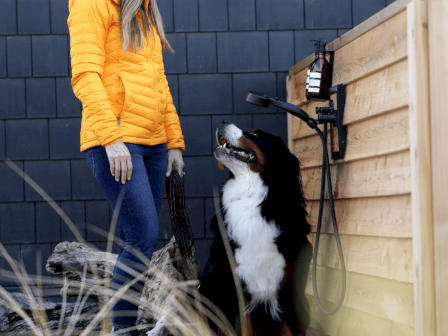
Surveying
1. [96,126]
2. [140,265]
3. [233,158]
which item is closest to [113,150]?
[96,126]

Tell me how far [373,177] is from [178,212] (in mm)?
964

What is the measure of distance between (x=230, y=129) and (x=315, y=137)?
522mm

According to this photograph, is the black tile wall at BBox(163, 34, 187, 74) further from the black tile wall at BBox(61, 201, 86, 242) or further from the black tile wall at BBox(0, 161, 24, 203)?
the black tile wall at BBox(0, 161, 24, 203)

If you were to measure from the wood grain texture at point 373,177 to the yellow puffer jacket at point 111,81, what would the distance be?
88cm

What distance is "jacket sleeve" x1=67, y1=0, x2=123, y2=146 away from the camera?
1.58 m

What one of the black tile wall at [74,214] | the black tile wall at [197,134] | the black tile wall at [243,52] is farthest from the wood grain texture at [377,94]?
the black tile wall at [74,214]

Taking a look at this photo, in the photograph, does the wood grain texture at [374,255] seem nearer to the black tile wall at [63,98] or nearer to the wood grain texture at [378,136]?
the wood grain texture at [378,136]

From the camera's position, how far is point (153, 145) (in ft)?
5.96

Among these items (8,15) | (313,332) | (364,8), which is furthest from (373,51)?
(8,15)

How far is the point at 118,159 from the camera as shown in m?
1.59

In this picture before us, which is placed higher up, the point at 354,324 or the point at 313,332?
the point at 354,324

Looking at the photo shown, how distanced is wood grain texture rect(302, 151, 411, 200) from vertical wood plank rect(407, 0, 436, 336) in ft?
0.22

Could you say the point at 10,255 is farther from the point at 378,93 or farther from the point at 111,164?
the point at 378,93

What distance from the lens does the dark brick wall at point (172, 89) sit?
2750 millimetres
